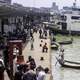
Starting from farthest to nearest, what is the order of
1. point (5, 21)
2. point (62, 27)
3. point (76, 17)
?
point (76, 17)
point (62, 27)
point (5, 21)

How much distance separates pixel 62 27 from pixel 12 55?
2222 inches

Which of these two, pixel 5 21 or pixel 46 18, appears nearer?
pixel 5 21

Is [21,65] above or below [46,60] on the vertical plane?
above

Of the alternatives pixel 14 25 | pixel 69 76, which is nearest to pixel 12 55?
pixel 69 76

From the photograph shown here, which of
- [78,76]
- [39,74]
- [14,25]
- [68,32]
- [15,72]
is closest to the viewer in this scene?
[39,74]

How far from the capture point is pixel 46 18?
412 ft

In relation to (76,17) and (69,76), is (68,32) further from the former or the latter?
(69,76)

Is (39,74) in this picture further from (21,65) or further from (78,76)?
(78,76)

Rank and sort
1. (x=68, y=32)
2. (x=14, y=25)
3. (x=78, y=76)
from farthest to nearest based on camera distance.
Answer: (x=68, y=32), (x=14, y=25), (x=78, y=76)

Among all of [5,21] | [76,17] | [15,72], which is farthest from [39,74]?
[76,17]

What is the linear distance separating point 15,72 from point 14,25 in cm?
3207

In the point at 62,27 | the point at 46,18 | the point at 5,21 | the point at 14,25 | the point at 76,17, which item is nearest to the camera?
the point at 5,21

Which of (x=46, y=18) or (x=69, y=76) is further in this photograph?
(x=46, y=18)

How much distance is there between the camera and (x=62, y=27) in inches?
2889
